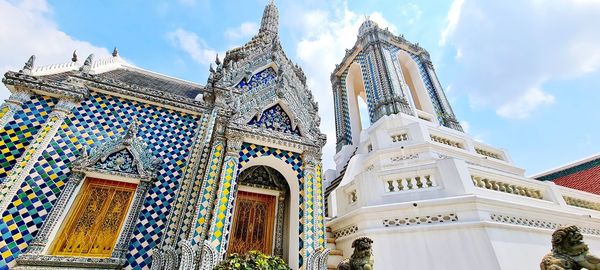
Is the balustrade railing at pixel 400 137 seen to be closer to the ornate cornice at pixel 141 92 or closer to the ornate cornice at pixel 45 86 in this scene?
the ornate cornice at pixel 141 92

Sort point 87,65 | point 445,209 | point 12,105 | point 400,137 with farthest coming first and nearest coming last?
point 400,137 < point 87,65 < point 12,105 < point 445,209

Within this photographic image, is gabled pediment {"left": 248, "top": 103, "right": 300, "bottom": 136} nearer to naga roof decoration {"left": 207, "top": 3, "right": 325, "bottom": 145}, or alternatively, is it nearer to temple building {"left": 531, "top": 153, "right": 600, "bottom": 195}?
naga roof decoration {"left": 207, "top": 3, "right": 325, "bottom": 145}

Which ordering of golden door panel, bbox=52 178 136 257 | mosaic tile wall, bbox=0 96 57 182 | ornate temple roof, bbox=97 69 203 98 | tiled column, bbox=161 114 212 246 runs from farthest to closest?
ornate temple roof, bbox=97 69 203 98
tiled column, bbox=161 114 212 246
mosaic tile wall, bbox=0 96 57 182
golden door panel, bbox=52 178 136 257

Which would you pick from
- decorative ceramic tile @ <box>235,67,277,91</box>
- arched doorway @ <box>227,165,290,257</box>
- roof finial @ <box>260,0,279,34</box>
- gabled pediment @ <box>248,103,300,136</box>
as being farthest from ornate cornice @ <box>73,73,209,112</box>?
roof finial @ <box>260,0,279,34</box>

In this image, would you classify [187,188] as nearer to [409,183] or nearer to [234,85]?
[234,85]

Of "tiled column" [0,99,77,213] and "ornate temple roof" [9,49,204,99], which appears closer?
"tiled column" [0,99,77,213]

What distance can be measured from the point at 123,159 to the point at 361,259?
618 centimetres

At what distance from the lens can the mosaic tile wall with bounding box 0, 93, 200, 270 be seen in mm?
5305

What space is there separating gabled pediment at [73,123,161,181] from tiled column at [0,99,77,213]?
0.82 m

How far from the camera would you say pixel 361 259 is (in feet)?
12.8

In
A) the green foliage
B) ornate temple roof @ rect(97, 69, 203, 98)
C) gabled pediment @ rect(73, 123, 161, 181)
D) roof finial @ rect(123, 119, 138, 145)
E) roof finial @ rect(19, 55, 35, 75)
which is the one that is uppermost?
ornate temple roof @ rect(97, 69, 203, 98)

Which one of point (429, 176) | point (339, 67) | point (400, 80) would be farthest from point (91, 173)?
point (339, 67)

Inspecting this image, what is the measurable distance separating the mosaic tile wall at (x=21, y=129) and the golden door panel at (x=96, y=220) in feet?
4.97

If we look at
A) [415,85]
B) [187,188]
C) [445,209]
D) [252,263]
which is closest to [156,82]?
[187,188]
